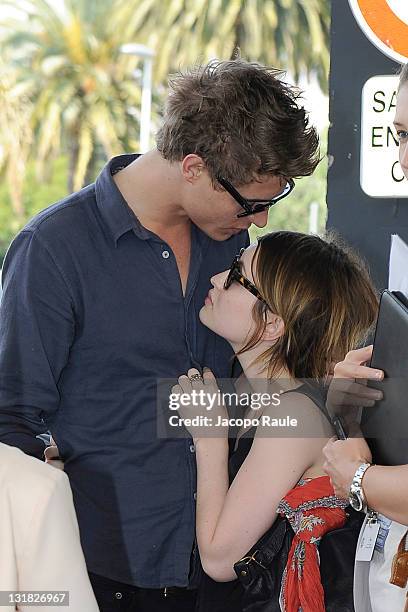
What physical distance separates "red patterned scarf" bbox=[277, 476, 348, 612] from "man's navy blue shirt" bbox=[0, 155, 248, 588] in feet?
1.06

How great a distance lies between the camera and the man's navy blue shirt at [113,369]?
2.26 metres

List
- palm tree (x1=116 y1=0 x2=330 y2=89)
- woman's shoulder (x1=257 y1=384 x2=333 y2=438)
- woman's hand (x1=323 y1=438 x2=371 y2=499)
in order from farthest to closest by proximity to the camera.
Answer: palm tree (x1=116 y1=0 x2=330 y2=89), woman's shoulder (x1=257 y1=384 x2=333 y2=438), woman's hand (x1=323 y1=438 x2=371 y2=499)

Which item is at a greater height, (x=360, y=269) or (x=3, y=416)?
(x=360, y=269)

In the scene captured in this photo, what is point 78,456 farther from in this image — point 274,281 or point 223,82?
point 223,82

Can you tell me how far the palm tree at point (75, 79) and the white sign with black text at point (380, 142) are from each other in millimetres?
26045

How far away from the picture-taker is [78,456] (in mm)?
2338

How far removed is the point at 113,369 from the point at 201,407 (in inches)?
9.0

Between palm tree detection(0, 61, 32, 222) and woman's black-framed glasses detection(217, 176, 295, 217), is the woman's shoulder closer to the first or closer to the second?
woman's black-framed glasses detection(217, 176, 295, 217)

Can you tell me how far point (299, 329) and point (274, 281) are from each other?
5.2 inches

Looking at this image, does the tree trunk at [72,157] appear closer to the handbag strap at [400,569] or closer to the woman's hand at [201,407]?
the woman's hand at [201,407]

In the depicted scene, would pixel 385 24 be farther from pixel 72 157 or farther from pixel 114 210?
pixel 72 157

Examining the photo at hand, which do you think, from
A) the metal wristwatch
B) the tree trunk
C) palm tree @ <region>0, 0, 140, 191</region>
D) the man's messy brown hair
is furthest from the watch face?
the tree trunk

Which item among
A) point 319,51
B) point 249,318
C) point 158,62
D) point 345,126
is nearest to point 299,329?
point 249,318

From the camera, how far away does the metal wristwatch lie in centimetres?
193
